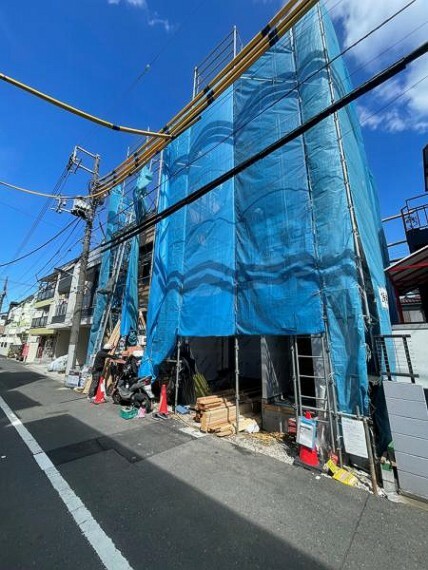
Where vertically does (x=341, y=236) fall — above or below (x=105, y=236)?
below

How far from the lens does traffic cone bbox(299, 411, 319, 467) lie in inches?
173

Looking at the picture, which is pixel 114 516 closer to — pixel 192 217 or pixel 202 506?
pixel 202 506

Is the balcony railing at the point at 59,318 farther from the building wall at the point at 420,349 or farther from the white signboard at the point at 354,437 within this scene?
the building wall at the point at 420,349

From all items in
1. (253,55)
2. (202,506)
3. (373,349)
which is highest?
(253,55)

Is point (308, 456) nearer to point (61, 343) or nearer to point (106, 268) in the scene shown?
point (106, 268)

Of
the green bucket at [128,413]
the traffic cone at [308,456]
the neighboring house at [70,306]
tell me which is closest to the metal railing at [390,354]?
the traffic cone at [308,456]

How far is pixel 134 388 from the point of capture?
7.88 metres

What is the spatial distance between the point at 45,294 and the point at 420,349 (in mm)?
34016

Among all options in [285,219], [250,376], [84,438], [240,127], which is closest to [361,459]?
[285,219]

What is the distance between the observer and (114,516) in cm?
309

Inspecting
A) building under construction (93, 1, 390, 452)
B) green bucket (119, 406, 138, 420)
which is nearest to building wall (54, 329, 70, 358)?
building under construction (93, 1, 390, 452)

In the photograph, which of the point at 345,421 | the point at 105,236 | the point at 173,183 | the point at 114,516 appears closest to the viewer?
the point at 114,516

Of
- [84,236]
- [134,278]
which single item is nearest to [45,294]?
[84,236]

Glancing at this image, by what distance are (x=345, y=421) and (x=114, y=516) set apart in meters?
3.53
